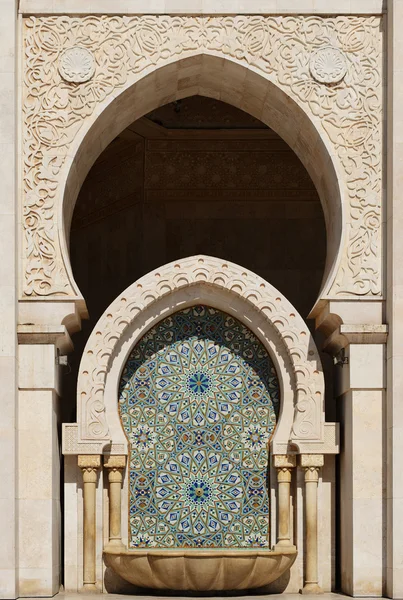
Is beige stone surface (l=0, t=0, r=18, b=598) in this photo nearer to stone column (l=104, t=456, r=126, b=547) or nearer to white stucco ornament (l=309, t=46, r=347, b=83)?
stone column (l=104, t=456, r=126, b=547)

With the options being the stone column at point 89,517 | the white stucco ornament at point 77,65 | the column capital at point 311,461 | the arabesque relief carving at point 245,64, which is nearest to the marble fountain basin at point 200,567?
the stone column at point 89,517

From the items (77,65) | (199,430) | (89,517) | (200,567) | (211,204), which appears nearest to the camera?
(200,567)

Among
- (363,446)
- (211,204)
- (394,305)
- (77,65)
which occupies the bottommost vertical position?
(363,446)

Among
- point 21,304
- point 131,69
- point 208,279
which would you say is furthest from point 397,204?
point 21,304

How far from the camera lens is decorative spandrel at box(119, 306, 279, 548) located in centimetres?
902

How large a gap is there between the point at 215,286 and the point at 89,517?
178 centimetres

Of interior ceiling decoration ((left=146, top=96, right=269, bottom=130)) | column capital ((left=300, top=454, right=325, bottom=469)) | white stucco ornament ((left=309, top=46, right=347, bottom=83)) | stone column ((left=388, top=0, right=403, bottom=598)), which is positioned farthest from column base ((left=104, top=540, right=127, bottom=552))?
interior ceiling decoration ((left=146, top=96, right=269, bottom=130))

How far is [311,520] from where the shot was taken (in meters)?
8.88

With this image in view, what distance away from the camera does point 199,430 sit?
359 inches

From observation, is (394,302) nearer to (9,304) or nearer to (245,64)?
(245,64)

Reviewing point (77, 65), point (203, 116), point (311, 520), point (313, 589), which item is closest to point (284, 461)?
point (311, 520)

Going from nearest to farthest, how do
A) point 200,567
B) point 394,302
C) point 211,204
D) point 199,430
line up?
point 200,567 < point 394,302 < point 199,430 < point 211,204

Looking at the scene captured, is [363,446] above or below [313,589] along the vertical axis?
above

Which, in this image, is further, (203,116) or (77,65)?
(203,116)
